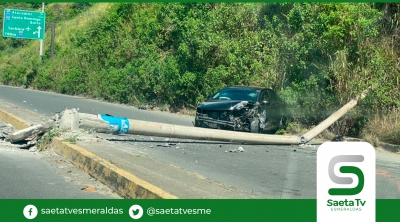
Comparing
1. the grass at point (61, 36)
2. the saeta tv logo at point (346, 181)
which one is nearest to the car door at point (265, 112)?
the saeta tv logo at point (346, 181)

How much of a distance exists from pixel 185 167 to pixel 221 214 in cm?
428

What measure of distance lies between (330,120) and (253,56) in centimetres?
720

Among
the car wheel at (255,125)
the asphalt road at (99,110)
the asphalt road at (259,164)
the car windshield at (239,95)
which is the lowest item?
the asphalt road at (99,110)

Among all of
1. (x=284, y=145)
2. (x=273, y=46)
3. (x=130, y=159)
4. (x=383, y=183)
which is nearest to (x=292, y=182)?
(x=383, y=183)

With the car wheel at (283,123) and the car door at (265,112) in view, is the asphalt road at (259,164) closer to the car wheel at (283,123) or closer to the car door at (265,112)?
the car door at (265,112)

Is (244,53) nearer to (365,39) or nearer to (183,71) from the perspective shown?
(183,71)

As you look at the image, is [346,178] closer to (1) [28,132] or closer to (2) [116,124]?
(2) [116,124]

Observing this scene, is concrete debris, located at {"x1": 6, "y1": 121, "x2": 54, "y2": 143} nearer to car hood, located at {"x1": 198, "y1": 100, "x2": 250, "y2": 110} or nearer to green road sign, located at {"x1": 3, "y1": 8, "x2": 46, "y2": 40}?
car hood, located at {"x1": 198, "y1": 100, "x2": 250, "y2": 110}

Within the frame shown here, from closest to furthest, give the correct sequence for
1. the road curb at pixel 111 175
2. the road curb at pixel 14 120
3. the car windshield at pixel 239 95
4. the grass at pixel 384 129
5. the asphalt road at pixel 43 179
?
the road curb at pixel 111 175
the asphalt road at pixel 43 179
the road curb at pixel 14 120
the grass at pixel 384 129
the car windshield at pixel 239 95

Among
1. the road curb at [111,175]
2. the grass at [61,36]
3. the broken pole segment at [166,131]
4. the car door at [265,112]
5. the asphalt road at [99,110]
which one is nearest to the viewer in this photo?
the road curb at [111,175]

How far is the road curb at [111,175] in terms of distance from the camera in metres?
6.30

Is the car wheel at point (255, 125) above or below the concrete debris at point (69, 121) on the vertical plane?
below

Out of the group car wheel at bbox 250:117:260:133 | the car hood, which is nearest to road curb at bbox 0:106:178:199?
the car hood

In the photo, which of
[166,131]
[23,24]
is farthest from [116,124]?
[23,24]
